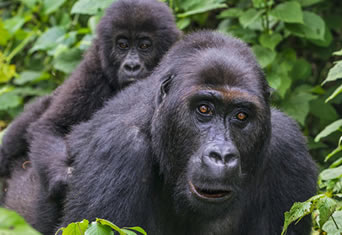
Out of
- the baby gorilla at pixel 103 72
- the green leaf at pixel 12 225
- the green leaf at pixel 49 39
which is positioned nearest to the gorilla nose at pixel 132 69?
the baby gorilla at pixel 103 72

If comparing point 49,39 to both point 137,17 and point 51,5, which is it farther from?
point 137,17

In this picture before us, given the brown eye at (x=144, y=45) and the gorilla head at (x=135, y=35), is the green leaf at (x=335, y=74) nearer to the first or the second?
the gorilla head at (x=135, y=35)

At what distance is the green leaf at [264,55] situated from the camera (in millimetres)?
6180

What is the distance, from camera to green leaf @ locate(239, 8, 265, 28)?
6289 millimetres

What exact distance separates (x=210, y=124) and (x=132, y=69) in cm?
190

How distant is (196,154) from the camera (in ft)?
12.0

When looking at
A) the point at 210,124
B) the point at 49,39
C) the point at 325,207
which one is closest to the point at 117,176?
the point at 210,124

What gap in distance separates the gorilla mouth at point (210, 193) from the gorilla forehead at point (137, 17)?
2437mm

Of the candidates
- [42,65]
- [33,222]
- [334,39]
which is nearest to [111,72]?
[33,222]

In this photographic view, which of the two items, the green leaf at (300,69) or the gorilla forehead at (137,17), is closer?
the gorilla forehead at (137,17)

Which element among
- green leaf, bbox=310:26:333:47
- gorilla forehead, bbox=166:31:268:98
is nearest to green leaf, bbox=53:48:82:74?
Answer: green leaf, bbox=310:26:333:47

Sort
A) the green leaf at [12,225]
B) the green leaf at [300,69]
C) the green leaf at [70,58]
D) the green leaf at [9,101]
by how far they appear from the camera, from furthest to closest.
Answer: the green leaf at [9,101] < the green leaf at [70,58] < the green leaf at [300,69] < the green leaf at [12,225]

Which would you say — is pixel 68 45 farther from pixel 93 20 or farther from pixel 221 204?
pixel 221 204

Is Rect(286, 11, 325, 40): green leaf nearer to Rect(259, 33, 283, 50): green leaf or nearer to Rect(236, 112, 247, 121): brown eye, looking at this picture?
Rect(259, 33, 283, 50): green leaf
